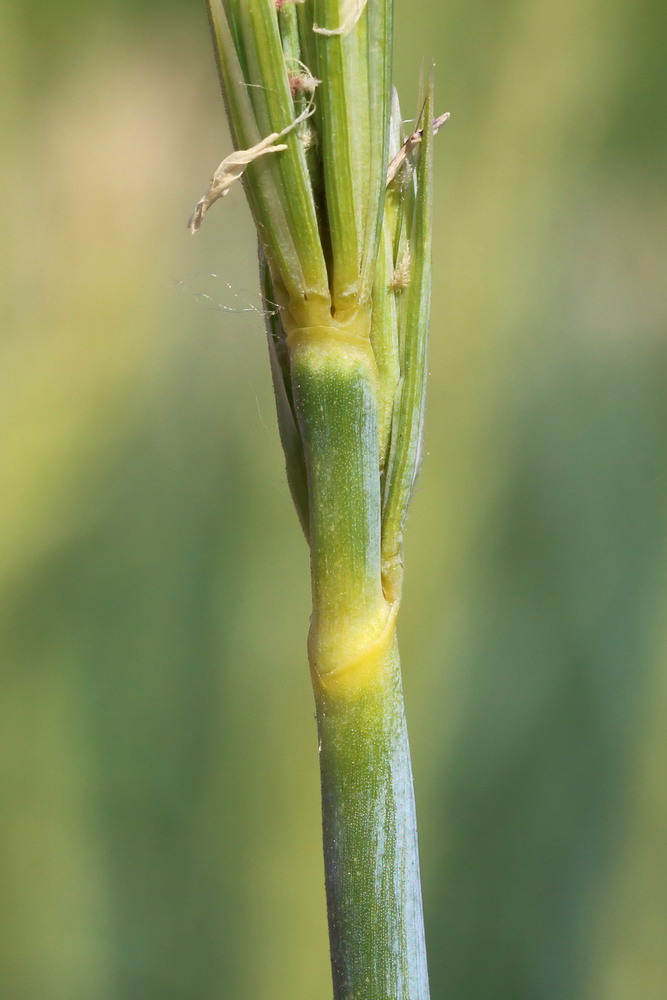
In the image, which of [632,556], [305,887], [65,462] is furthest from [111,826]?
[632,556]

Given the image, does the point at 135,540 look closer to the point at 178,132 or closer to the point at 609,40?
the point at 178,132

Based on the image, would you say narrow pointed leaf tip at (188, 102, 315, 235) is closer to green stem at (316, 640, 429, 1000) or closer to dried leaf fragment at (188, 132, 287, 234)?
dried leaf fragment at (188, 132, 287, 234)

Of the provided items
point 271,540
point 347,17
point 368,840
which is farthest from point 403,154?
point 271,540

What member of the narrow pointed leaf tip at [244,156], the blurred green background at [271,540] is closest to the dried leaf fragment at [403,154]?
the narrow pointed leaf tip at [244,156]

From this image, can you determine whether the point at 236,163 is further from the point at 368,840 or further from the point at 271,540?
the point at 271,540

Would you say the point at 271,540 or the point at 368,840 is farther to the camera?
the point at 271,540

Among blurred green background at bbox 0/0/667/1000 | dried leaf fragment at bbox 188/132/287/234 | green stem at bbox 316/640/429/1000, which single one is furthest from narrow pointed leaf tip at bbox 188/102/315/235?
blurred green background at bbox 0/0/667/1000
